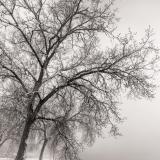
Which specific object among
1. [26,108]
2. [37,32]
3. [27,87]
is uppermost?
[37,32]

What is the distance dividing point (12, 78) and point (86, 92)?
3.87m

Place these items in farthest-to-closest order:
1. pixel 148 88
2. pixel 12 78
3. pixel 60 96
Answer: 1. pixel 60 96
2. pixel 12 78
3. pixel 148 88

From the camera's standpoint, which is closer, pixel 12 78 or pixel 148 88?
pixel 148 88

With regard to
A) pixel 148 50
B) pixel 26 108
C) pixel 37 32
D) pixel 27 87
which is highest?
pixel 37 32

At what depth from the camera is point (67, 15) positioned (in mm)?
18188

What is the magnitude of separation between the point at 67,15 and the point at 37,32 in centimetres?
180

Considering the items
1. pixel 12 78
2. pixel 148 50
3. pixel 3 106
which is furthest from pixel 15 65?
pixel 148 50

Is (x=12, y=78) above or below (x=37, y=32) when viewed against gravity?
below

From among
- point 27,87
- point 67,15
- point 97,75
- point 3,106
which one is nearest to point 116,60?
point 97,75

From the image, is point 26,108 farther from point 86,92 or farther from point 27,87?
point 86,92

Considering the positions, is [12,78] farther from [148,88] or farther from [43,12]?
[148,88]

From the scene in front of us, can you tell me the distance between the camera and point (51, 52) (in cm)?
1911

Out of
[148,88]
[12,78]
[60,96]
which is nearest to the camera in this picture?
[148,88]

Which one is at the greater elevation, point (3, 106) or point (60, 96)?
point (60, 96)
